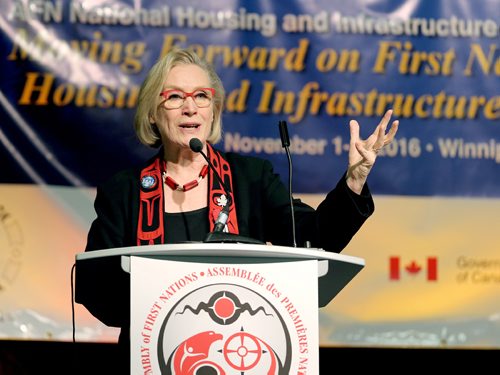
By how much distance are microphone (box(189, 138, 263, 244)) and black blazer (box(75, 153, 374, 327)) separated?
97 mm

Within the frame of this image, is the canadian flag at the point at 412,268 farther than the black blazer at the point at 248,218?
Yes

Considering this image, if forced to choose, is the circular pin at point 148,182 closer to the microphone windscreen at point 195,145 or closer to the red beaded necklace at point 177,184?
the red beaded necklace at point 177,184

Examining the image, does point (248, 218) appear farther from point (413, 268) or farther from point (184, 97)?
point (413, 268)

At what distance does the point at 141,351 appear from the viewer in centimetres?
256

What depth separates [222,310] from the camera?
2.57m

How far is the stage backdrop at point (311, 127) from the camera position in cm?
467

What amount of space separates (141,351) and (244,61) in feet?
7.84

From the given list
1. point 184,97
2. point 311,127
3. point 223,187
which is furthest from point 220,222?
point 311,127

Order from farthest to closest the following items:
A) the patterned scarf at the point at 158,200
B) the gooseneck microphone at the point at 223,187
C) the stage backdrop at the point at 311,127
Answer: the stage backdrop at the point at 311,127 → the patterned scarf at the point at 158,200 → the gooseneck microphone at the point at 223,187

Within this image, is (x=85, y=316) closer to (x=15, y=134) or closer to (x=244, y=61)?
(x=15, y=134)

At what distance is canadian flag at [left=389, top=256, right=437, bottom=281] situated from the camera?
4.67 m

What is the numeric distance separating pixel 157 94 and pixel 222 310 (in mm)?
1049

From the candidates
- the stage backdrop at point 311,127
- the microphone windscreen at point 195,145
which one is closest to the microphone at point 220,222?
the microphone windscreen at point 195,145

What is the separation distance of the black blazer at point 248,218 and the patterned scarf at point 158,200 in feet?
0.07
